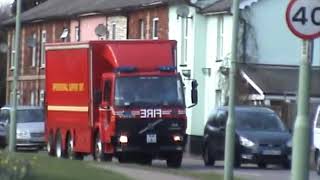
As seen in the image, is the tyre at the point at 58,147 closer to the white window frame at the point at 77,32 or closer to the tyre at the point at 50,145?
the tyre at the point at 50,145

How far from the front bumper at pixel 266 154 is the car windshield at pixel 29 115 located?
1495cm

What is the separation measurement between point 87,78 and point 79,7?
35.3 m

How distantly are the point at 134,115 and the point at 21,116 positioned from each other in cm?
1591

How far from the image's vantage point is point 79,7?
6931cm

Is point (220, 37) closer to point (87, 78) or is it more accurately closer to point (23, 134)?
point (23, 134)

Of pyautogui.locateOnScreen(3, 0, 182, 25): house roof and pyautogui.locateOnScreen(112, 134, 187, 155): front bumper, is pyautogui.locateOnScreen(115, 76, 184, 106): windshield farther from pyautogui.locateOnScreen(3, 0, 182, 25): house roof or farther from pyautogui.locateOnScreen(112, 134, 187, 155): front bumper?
Answer: pyautogui.locateOnScreen(3, 0, 182, 25): house roof

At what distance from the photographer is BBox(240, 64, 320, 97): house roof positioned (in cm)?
4959

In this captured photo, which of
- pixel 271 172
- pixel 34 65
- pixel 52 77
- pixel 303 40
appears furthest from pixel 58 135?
pixel 34 65

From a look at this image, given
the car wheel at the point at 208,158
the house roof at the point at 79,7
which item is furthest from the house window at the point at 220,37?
the car wheel at the point at 208,158

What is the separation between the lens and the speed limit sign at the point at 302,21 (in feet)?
46.1

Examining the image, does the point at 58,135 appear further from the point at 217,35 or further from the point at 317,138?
the point at 217,35

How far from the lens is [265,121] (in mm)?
35031

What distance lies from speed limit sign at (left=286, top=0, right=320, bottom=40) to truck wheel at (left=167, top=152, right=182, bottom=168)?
19.5m

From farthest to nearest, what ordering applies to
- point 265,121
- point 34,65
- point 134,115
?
point 34,65
point 265,121
point 134,115
